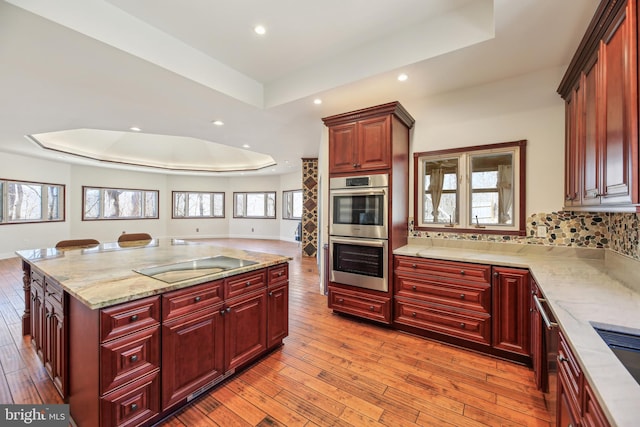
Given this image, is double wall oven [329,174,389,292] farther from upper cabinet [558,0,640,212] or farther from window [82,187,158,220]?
window [82,187,158,220]

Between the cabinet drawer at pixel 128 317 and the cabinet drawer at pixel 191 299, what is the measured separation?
6cm

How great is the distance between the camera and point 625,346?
1042mm

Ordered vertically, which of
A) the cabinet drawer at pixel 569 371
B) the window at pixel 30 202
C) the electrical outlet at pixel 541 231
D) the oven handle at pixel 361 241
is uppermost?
the window at pixel 30 202

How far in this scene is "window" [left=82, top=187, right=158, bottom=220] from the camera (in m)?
8.11

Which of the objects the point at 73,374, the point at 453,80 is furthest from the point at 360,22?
the point at 73,374

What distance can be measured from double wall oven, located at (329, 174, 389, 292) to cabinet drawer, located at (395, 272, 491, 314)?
21 centimetres

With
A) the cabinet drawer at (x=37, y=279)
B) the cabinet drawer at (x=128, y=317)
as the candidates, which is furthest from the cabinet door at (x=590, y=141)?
the cabinet drawer at (x=37, y=279)

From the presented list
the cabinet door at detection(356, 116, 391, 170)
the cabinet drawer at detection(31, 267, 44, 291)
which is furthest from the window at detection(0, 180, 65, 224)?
the cabinet door at detection(356, 116, 391, 170)

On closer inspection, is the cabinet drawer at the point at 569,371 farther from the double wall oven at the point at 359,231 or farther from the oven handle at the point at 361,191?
the oven handle at the point at 361,191

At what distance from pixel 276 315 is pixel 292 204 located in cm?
749

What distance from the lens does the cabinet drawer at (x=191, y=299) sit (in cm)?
160

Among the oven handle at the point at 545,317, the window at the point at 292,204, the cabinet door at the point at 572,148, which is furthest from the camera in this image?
the window at the point at 292,204

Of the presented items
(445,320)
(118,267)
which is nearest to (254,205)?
(118,267)

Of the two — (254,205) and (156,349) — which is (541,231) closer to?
(156,349)
